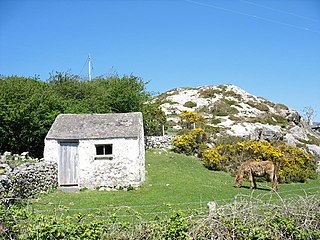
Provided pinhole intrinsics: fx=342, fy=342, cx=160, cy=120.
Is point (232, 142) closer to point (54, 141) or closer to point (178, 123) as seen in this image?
point (178, 123)

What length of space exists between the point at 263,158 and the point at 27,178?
18.4 m

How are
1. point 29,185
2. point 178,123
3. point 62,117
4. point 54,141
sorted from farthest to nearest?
point 178,123
point 62,117
point 54,141
point 29,185

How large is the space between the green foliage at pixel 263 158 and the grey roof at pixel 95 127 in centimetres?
845

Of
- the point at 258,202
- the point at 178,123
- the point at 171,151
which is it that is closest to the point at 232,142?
the point at 171,151

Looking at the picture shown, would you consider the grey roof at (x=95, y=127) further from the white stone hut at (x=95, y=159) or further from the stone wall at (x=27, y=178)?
the stone wall at (x=27, y=178)

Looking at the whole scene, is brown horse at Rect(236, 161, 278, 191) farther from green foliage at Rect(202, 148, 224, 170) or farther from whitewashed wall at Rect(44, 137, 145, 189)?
green foliage at Rect(202, 148, 224, 170)

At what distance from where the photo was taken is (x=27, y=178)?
50.2 feet

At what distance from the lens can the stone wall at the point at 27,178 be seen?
516 inches

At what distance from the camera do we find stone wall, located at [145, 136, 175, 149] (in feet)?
106

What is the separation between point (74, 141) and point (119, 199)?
539 centimetres

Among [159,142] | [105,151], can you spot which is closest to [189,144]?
[159,142]

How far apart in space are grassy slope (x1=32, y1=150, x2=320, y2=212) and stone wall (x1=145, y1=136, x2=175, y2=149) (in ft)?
14.3

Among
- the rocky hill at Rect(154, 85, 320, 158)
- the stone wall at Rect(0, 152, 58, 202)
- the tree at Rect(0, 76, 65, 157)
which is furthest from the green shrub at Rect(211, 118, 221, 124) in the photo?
the stone wall at Rect(0, 152, 58, 202)

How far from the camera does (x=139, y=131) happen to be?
20438 millimetres
